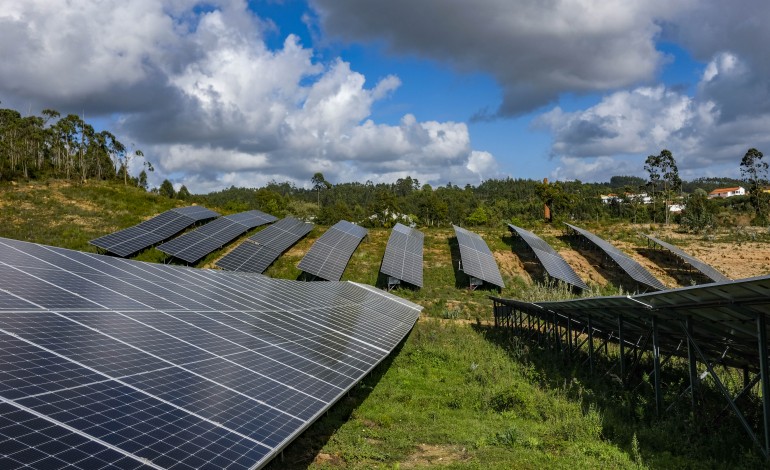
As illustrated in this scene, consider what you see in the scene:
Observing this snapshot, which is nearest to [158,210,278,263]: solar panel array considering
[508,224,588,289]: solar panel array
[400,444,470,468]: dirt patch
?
[508,224,588,289]: solar panel array

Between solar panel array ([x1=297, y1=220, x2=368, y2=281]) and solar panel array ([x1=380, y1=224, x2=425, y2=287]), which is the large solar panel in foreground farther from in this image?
solar panel array ([x1=380, y1=224, x2=425, y2=287])

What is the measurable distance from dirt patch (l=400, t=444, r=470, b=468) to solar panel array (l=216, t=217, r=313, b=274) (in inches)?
1045

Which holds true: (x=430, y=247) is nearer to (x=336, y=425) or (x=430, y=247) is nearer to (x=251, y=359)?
(x=336, y=425)

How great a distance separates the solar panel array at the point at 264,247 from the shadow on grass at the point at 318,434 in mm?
21397

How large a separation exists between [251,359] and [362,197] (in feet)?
615

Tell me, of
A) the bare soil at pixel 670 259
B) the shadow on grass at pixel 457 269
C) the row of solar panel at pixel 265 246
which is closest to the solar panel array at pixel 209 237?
the row of solar panel at pixel 265 246

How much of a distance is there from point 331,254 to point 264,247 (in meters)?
5.72

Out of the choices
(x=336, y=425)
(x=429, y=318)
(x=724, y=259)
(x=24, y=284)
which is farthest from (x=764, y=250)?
(x=24, y=284)

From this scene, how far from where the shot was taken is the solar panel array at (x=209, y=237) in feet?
123

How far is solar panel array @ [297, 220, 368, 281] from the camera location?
36938mm

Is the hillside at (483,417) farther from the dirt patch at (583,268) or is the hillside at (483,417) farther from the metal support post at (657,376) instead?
the dirt patch at (583,268)

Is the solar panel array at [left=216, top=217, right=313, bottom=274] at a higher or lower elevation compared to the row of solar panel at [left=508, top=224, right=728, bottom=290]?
higher

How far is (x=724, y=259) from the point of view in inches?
1897

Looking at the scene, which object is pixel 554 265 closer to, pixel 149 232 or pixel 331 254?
pixel 331 254
